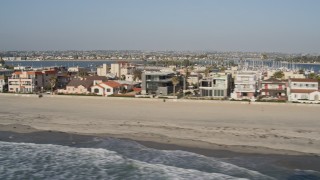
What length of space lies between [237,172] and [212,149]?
3.75 m

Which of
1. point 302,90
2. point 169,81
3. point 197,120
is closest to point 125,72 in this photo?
point 169,81

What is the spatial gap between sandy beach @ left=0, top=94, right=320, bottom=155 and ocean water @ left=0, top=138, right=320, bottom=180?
2428mm

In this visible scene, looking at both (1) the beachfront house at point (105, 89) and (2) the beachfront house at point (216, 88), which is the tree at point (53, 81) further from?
(2) the beachfront house at point (216, 88)

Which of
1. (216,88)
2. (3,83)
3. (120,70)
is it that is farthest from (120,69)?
(216,88)

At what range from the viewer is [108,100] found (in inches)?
1452

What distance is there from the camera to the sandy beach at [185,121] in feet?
64.3

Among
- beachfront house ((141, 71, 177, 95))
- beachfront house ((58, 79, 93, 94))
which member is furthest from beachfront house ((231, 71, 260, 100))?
beachfront house ((58, 79, 93, 94))

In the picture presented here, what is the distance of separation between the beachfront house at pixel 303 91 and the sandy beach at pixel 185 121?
15.5ft

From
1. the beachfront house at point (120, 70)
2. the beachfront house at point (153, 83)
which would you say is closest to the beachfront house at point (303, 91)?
the beachfront house at point (153, 83)

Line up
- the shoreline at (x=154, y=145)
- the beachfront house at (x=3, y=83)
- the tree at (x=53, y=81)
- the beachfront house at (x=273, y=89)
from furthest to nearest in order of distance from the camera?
the beachfront house at (x=3, y=83) < the tree at (x=53, y=81) < the beachfront house at (x=273, y=89) < the shoreline at (x=154, y=145)

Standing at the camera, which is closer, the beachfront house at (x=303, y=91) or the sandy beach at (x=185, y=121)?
the sandy beach at (x=185, y=121)

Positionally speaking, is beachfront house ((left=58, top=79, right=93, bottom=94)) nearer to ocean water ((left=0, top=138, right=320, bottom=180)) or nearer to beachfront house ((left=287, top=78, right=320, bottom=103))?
beachfront house ((left=287, top=78, right=320, bottom=103))

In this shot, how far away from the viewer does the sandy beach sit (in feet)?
64.3

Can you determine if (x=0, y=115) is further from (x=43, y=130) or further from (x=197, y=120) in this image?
(x=197, y=120)
